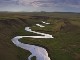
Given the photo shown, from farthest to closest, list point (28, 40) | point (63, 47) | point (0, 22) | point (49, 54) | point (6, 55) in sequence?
point (0, 22) < point (28, 40) < point (63, 47) < point (49, 54) < point (6, 55)

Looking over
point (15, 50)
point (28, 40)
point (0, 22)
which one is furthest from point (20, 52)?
point (0, 22)

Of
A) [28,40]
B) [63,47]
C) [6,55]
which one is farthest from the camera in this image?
[28,40]

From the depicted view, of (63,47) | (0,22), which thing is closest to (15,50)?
(63,47)

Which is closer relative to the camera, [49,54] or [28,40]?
[49,54]

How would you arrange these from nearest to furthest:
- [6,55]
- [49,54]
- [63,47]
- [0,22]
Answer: [6,55]
[49,54]
[63,47]
[0,22]

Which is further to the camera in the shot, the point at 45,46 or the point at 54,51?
the point at 45,46

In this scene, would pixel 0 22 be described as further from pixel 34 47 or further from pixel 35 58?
pixel 35 58

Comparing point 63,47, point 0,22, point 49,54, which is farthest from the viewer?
point 0,22

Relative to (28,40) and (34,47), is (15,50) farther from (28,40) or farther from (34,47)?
(28,40)
